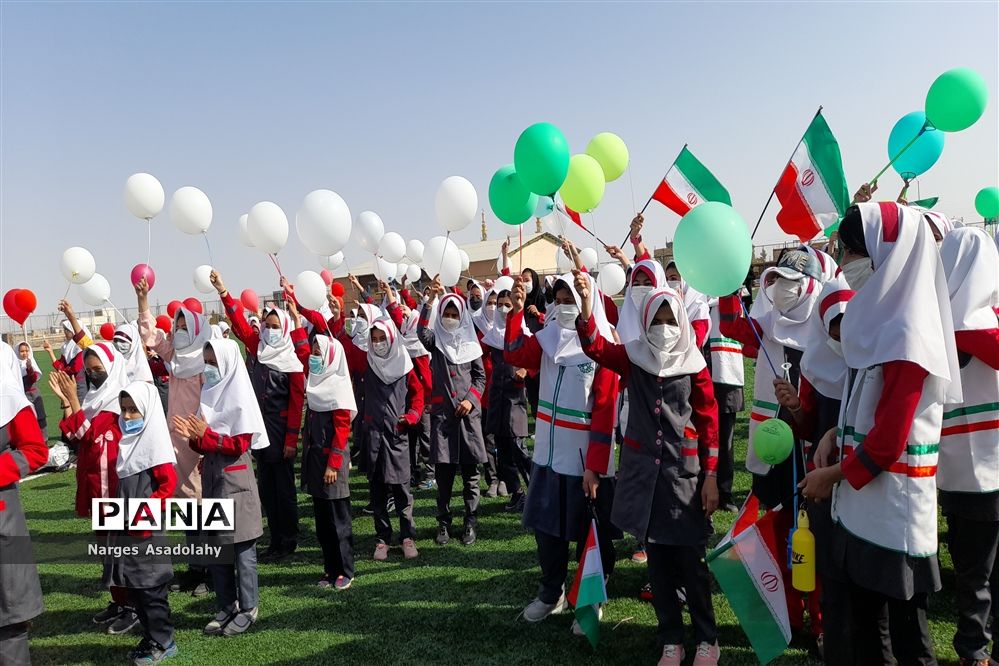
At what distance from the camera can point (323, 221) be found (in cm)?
603

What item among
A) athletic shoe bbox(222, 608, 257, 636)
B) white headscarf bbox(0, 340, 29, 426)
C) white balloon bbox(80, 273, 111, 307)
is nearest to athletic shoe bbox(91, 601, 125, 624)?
athletic shoe bbox(222, 608, 257, 636)

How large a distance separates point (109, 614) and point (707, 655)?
413cm

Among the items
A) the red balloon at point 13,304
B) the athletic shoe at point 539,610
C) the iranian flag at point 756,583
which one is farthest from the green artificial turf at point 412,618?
the red balloon at point 13,304

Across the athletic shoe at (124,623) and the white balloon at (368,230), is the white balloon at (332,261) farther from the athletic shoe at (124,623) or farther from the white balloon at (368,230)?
the athletic shoe at (124,623)

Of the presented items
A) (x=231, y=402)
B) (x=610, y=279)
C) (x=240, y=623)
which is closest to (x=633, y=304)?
(x=231, y=402)

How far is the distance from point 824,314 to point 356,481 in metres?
6.29

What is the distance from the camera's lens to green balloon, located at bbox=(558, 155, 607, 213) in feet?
16.4

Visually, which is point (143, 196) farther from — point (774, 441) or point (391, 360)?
point (774, 441)

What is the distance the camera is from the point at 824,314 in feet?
10.0

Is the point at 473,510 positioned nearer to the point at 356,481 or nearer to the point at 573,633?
the point at 573,633

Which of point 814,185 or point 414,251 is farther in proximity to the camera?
point 414,251

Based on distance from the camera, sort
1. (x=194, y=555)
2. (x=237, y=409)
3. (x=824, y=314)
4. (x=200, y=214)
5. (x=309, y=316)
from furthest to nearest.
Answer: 1. (x=309, y=316)
2. (x=200, y=214)
3. (x=194, y=555)
4. (x=237, y=409)
5. (x=824, y=314)

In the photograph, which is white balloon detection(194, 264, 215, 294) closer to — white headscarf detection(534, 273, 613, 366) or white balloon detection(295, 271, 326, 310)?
white balloon detection(295, 271, 326, 310)

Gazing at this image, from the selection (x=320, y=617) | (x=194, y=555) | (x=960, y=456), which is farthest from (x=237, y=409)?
(x=960, y=456)
